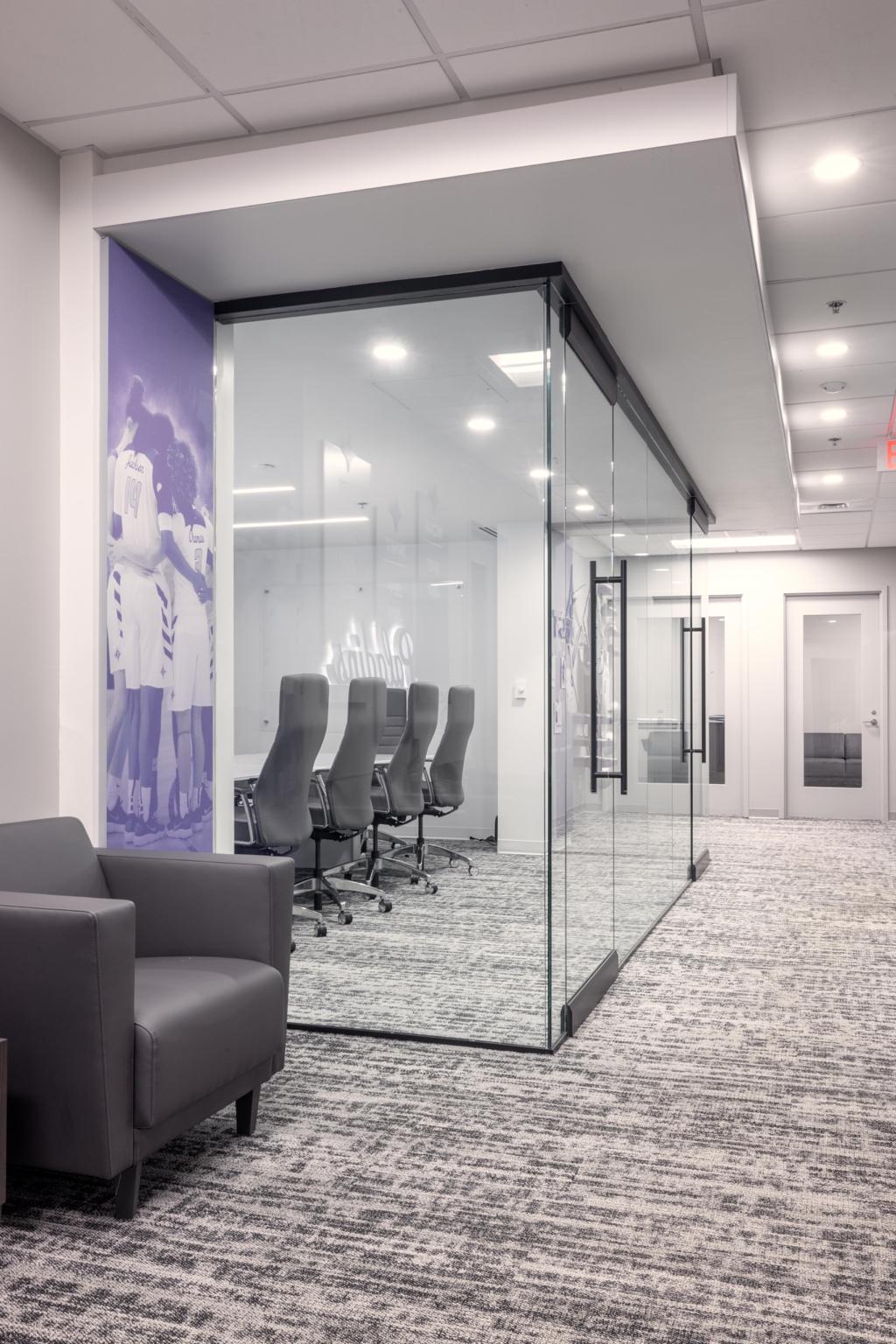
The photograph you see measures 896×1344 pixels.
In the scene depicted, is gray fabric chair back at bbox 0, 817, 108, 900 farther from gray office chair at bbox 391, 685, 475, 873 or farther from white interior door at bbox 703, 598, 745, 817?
white interior door at bbox 703, 598, 745, 817

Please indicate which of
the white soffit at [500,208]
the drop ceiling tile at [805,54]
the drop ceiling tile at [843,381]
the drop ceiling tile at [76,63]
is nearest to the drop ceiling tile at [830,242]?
the white soffit at [500,208]

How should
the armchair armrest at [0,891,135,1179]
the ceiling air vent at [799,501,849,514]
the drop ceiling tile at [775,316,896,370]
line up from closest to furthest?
the armchair armrest at [0,891,135,1179] → the drop ceiling tile at [775,316,896,370] → the ceiling air vent at [799,501,849,514]

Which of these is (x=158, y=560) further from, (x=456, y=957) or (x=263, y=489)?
(x=456, y=957)

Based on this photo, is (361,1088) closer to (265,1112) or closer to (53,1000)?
(265,1112)

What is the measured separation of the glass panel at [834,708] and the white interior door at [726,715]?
0.69m

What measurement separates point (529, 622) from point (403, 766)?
26.8 inches

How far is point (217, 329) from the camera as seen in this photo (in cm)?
430

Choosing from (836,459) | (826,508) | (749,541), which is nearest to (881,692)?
(749,541)

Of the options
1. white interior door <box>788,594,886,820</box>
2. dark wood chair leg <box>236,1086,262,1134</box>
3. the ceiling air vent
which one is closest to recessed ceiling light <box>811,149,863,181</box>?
dark wood chair leg <box>236,1086,262,1134</box>

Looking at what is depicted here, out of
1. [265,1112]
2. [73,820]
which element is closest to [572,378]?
[73,820]

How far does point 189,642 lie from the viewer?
4055 millimetres

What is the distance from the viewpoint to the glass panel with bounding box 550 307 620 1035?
13.3 feet

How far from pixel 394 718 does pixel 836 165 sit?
2.30m

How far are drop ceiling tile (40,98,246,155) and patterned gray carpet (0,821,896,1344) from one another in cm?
284
